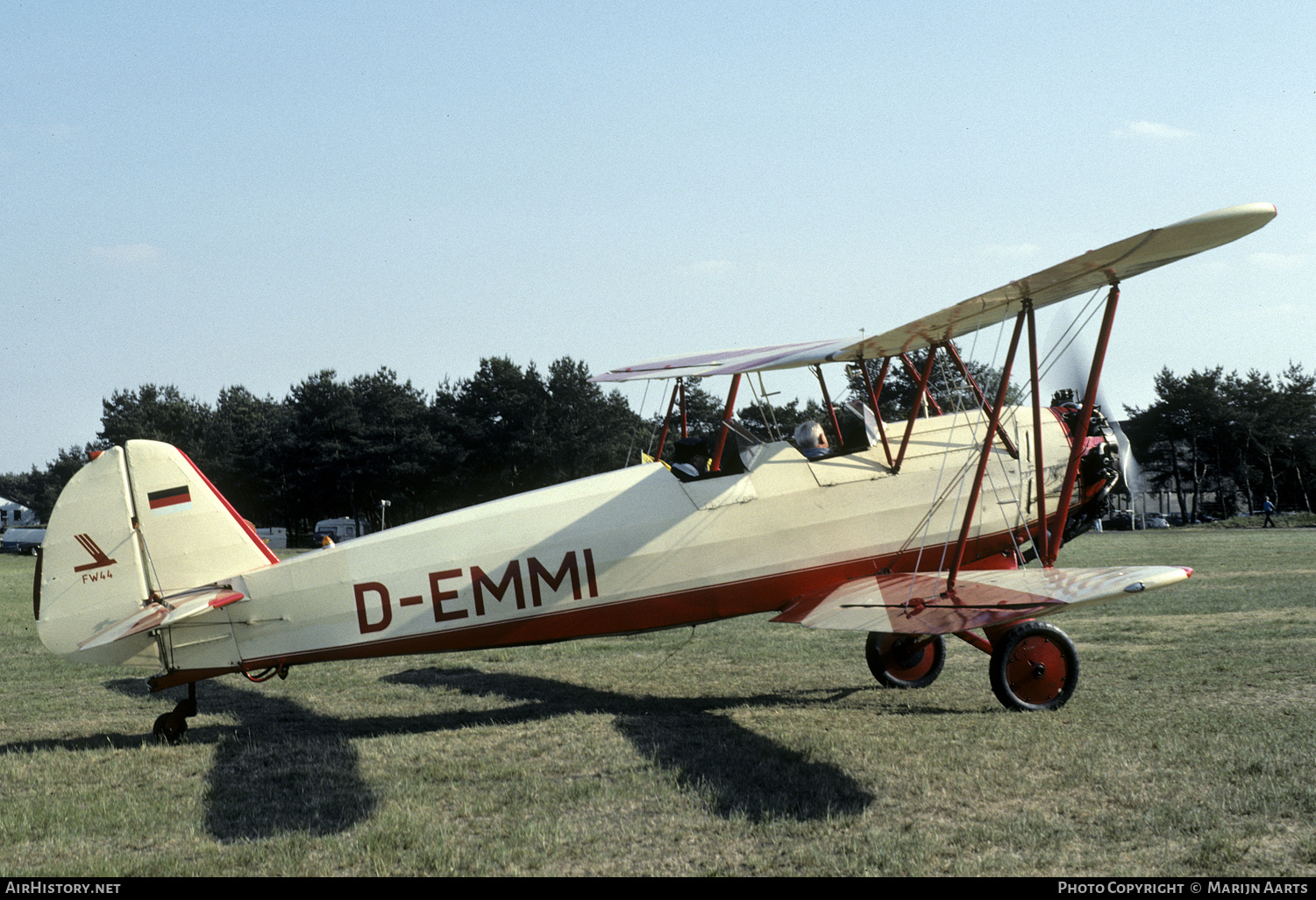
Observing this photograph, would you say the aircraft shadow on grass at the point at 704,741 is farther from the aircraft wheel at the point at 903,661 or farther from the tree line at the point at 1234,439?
the tree line at the point at 1234,439

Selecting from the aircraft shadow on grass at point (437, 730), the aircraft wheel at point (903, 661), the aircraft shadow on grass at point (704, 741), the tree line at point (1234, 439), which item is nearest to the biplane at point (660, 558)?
the aircraft wheel at point (903, 661)

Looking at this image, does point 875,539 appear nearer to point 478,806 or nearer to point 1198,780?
point 1198,780

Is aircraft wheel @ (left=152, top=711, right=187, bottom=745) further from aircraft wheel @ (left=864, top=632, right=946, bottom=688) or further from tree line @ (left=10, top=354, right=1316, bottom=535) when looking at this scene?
tree line @ (left=10, top=354, right=1316, bottom=535)

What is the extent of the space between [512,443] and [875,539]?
5817 cm

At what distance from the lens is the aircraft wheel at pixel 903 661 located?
8.52 metres

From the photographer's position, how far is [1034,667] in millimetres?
7129

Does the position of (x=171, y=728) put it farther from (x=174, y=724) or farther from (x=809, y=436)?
(x=809, y=436)

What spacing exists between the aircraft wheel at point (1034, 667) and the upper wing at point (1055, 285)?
8.21 ft

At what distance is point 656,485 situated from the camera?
7.70m

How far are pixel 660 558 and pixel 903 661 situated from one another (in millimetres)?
2726

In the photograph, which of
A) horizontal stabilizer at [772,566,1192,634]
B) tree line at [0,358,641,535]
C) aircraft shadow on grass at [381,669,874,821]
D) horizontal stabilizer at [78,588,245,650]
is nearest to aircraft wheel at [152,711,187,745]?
horizontal stabilizer at [78,588,245,650]

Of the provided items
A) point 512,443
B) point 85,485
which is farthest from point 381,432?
point 85,485

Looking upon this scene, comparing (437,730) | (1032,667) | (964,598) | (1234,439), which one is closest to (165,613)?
(437,730)

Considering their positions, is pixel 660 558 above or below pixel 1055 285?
below
